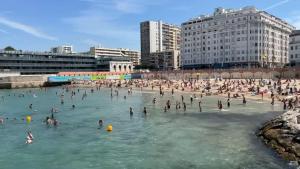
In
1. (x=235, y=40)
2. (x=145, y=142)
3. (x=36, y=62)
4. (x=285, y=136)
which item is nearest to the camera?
(x=285, y=136)

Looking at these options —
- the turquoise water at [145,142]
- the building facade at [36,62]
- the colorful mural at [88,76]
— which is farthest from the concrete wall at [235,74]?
the building facade at [36,62]

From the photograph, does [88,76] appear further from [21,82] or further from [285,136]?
[285,136]

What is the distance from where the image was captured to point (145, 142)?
131 feet

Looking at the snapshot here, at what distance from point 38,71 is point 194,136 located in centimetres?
15314

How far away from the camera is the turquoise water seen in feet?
105

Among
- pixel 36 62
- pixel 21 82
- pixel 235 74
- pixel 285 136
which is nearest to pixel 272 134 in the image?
pixel 285 136

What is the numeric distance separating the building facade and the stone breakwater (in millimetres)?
142597

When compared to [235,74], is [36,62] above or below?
above

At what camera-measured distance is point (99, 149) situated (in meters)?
37.2

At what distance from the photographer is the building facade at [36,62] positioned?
169 m

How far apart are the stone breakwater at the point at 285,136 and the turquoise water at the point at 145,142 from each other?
0.96 metres

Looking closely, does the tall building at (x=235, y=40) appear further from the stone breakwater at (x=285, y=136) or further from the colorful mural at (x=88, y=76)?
the stone breakwater at (x=285, y=136)

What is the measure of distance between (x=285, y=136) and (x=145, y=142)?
14.7 meters

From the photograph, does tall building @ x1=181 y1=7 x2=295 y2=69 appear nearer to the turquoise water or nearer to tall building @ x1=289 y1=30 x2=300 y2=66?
tall building @ x1=289 y1=30 x2=300 y2=66
